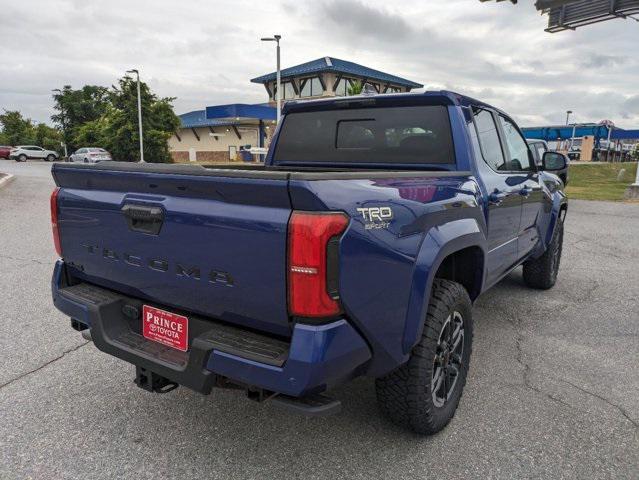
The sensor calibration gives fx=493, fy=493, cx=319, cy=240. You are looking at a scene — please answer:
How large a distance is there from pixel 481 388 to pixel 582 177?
2823 cm

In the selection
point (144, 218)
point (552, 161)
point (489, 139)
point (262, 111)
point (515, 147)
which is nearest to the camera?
point (144, 218)

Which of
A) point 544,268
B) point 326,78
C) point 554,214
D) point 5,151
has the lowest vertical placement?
point 5,151

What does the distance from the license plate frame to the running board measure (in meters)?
0.57

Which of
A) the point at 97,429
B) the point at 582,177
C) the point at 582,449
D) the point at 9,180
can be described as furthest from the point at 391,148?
the point at 582,177

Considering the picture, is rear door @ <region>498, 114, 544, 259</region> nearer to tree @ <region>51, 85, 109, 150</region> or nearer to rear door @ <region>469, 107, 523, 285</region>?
rear door @ <region>469, 107, 523, 285</region>

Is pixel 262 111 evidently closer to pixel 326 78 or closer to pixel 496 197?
pixel 326 78

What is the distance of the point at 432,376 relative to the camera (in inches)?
101

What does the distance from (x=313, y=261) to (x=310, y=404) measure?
0.63 m

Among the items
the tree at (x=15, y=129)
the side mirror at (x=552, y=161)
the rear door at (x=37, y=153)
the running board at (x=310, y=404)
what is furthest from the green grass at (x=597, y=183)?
the tree at (x=15, y=129)

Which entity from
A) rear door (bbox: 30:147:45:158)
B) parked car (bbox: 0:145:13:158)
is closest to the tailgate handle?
rear door (bbox: 30:147:45:158)

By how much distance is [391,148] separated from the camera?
3.55 metres

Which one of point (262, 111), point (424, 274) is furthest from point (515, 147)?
point (262, 111)

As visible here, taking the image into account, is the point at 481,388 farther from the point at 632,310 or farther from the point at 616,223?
the point at 616,223

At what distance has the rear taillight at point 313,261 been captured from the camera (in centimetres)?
186
